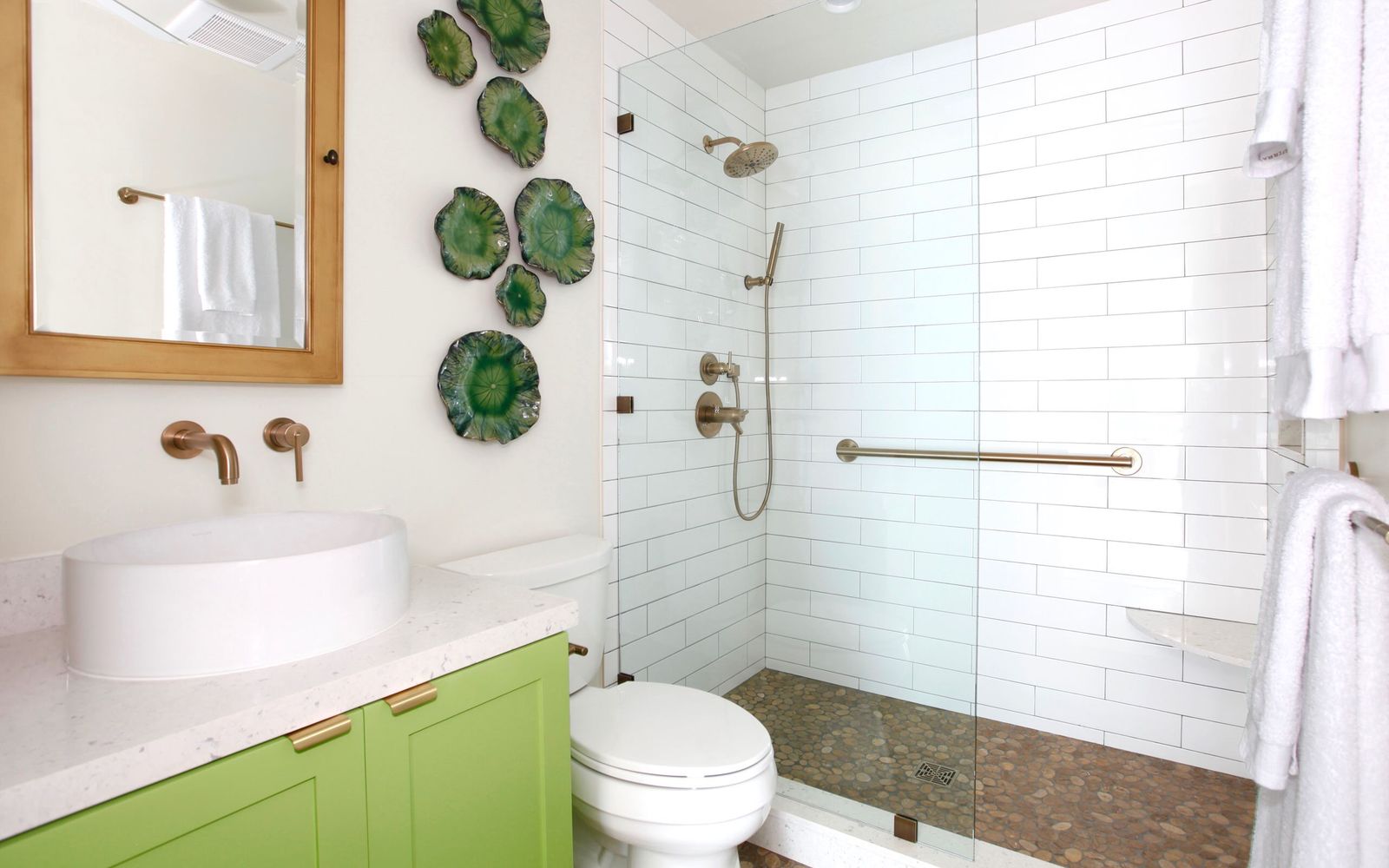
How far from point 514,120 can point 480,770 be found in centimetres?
157

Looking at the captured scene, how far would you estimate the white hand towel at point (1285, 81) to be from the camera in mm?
919

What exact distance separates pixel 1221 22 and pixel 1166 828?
2468 millimetres

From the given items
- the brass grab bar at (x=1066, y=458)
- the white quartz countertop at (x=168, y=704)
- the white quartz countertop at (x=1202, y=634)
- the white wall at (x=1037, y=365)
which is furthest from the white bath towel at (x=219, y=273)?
the white quartz countertop at (x=1202, y=634)

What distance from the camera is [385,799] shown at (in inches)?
38.7

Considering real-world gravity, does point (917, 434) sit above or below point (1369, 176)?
below

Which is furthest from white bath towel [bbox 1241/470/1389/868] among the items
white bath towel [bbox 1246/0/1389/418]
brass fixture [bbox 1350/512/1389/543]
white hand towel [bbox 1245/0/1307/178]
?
white hand towel [bbox 1245/0/1307/178]

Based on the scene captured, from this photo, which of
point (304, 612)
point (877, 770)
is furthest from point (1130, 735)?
point (304, 612)

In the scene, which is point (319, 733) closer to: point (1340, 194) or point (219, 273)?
point (219, 273)

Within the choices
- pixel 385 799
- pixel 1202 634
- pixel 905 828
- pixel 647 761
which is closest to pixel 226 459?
pixel 385 799

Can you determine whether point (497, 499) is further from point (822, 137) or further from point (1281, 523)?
Result: point (1281, 523)

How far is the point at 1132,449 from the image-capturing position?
2.41 meters

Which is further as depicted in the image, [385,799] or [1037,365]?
[1037,365]

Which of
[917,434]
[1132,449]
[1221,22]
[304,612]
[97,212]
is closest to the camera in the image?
[304,612]

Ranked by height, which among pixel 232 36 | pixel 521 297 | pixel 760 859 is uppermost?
pixel 232 36
